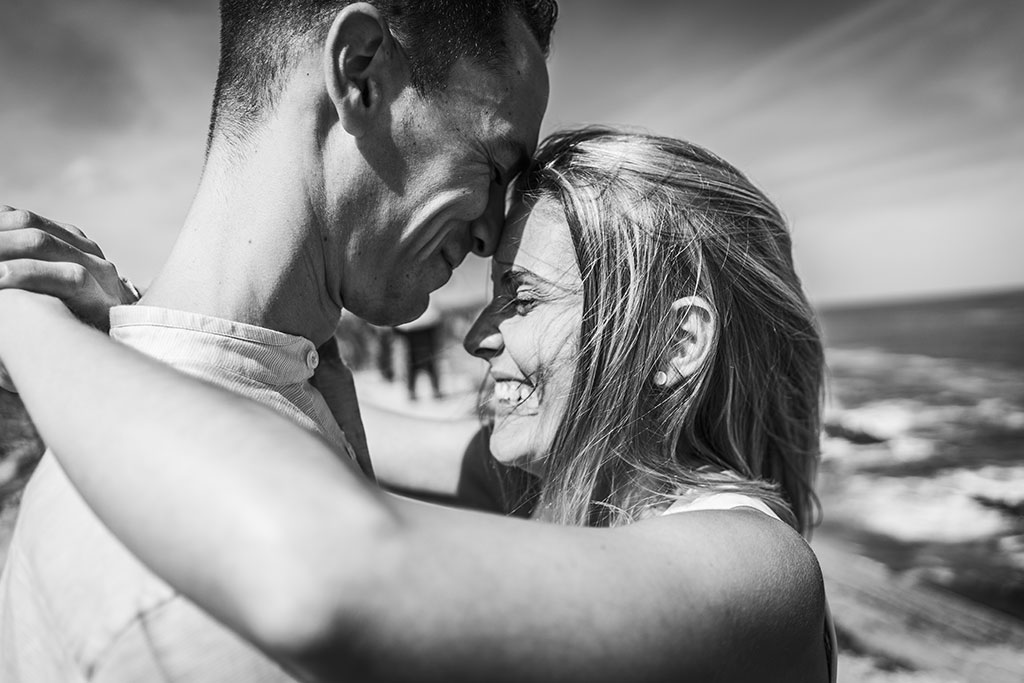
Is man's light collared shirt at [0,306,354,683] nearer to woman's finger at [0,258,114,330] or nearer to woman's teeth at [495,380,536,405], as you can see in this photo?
woman's finger at [0,258,114,330]

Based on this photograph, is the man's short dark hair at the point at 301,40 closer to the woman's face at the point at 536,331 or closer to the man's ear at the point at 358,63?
the man's ear at the point at 358,63

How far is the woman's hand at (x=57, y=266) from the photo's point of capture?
1.50 metres

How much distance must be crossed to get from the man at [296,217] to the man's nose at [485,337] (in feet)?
0.89

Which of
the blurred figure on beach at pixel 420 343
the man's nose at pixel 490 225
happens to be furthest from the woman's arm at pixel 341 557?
the blurred figure on beach at pixel 420 343

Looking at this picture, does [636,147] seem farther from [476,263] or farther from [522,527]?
[522,527]


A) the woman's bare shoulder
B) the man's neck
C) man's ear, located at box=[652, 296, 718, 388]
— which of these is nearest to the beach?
man's ear, located at box=[652, 296, 718, 388]

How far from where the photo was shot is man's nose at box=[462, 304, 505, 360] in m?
2.39

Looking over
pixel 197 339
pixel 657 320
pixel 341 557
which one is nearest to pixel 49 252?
pixel 197 339

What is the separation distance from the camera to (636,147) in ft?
7.74

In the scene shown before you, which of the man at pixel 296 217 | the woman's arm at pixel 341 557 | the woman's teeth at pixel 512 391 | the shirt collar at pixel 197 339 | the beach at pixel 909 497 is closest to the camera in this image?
the woman's arm at pixel 341 557

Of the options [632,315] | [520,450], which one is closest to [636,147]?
[632,315]

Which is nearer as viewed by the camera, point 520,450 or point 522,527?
point 522,527

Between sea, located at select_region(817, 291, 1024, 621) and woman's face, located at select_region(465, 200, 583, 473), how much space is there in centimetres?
134

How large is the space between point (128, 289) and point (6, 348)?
23.5 inches
